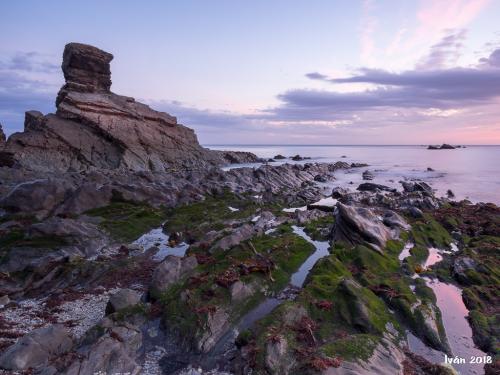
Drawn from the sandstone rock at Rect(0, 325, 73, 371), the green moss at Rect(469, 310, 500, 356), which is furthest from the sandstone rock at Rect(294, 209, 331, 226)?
the sandstone rock at Rect(0, 325, 73, 371)

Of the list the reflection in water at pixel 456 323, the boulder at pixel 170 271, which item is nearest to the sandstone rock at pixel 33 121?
the boulder at pixel 170 271

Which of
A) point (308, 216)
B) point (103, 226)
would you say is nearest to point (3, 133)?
point (103, 226)

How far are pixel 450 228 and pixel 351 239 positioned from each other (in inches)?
502

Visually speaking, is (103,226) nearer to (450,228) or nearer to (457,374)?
(457,374)

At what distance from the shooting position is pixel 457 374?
1238cm

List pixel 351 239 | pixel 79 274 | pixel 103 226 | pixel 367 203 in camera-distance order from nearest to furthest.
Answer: pixel 79 274
pixel 351 239
pixel 103 226
pixel 367 203

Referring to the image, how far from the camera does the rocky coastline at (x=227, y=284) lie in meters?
12.6

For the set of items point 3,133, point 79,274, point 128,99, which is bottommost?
point 79,274

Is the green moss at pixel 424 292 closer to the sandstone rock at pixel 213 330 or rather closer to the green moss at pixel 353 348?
the green moss at pixel 353 348

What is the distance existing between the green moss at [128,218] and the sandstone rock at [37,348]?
1427cm

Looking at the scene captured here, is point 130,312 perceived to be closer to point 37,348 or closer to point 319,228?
point 37,348

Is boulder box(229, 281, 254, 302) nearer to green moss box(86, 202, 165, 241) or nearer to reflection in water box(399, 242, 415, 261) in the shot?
reflection in water box(399, 242, 415, 261)

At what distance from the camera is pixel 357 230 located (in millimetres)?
24359

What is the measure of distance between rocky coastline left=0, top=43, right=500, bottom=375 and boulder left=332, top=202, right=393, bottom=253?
10cm
